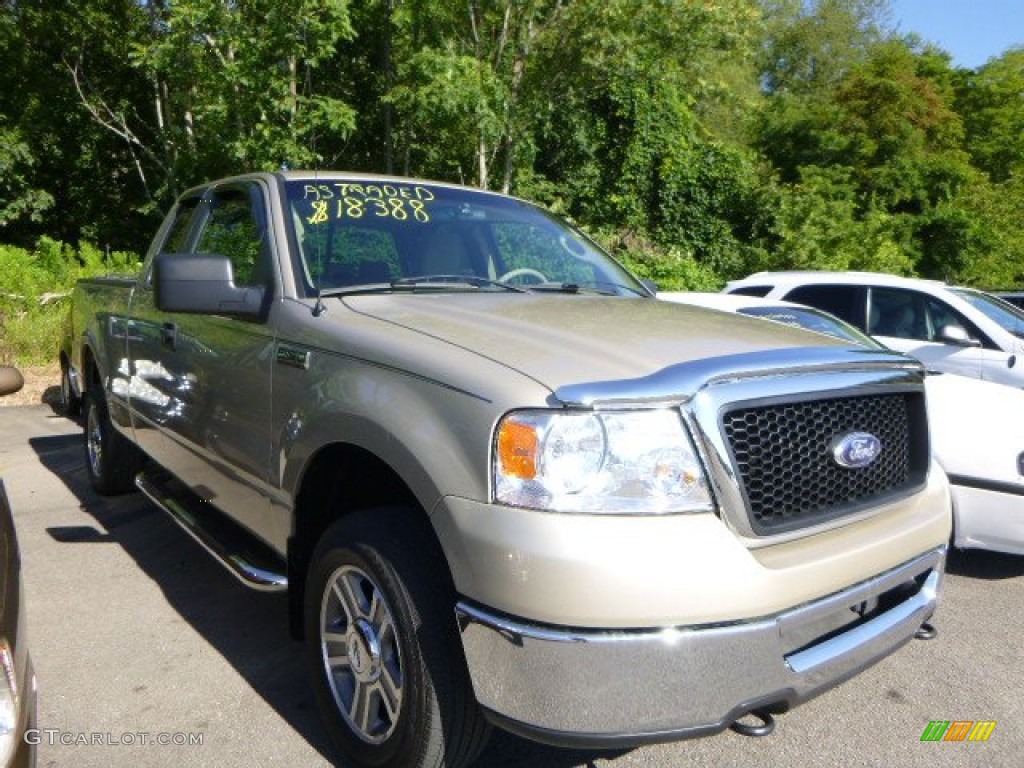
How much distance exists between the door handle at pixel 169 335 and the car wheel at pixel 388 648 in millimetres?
1654

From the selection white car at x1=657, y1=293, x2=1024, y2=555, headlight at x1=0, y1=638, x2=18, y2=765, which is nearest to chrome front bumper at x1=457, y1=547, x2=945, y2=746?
headlight at x1=0, y1=638, x2=18, y2=765

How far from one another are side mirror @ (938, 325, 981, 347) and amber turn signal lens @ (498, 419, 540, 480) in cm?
662

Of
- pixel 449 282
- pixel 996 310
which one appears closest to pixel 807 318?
pixel 996 310

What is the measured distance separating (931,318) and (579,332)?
6576mm

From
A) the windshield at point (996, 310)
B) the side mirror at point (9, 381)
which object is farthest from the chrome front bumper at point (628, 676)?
the windshield at point (996, 310)

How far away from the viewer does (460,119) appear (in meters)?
13.9

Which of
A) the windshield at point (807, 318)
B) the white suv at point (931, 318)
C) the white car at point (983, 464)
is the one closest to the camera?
the white car at point (983, 464)

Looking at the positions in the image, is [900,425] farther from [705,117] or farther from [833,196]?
[705,117]

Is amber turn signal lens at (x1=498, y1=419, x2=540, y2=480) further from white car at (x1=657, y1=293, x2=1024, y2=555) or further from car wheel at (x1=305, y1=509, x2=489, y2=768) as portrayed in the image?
white car at (x1=657, y1=293, x2=1024, y2=555)

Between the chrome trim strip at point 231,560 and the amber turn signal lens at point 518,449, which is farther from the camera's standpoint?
the chrome trim strip at point 231,560

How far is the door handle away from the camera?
12.5 ft

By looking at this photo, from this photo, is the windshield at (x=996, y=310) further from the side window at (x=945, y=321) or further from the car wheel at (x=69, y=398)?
the car wheel at (x=69, y=398)

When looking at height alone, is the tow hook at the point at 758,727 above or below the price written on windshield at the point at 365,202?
below

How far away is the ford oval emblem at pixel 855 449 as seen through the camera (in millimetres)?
2328
